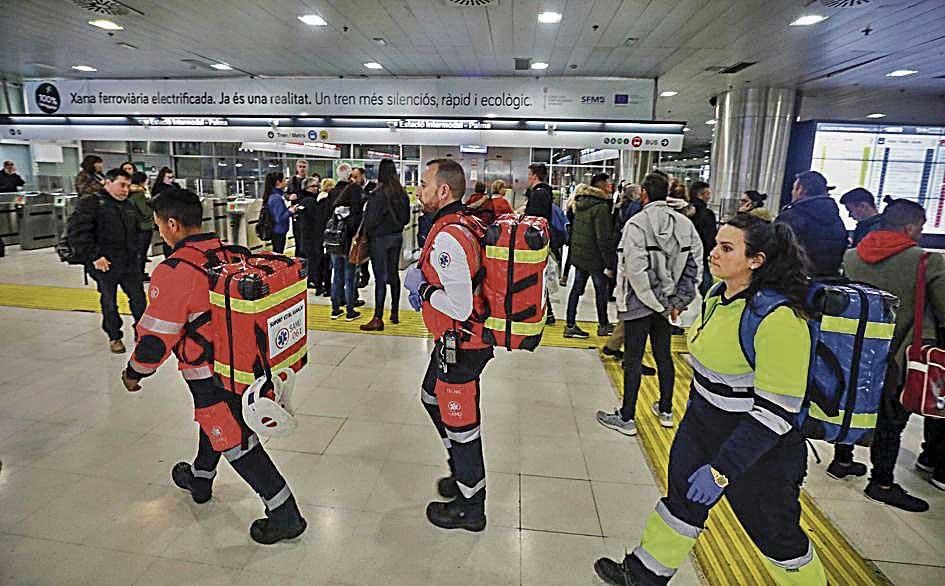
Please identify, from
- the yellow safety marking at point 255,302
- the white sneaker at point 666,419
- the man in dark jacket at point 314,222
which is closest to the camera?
the yellow safety marking at point 255,302

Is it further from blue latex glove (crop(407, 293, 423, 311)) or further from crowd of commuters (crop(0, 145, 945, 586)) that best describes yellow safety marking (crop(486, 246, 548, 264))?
blue latex glove (crop(407, 293, 423, 311))

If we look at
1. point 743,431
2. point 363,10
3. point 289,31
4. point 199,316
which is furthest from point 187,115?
point 743,431

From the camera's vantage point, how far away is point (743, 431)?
1693 mm

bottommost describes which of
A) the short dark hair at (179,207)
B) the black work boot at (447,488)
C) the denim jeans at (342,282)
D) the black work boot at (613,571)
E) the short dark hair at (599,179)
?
the black work boot at (447,488)

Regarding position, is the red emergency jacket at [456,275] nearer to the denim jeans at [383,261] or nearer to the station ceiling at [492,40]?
the denim jeans at [383,261]

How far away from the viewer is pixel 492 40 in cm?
683

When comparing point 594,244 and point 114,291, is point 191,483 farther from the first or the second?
point 594,244

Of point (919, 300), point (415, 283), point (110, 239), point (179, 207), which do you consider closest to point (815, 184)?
point (919, 300)

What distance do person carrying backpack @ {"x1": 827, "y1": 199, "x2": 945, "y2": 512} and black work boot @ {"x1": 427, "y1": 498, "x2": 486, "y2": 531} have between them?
213cm

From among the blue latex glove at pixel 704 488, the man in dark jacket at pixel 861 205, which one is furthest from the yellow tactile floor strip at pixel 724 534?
the man in dark jacket at pixel 861 205

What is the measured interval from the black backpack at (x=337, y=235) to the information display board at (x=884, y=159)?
9.05m

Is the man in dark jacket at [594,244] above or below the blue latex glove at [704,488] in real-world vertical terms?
above

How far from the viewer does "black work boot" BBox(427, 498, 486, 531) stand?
260cm

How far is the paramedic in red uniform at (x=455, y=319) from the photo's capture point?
224 centimetres
